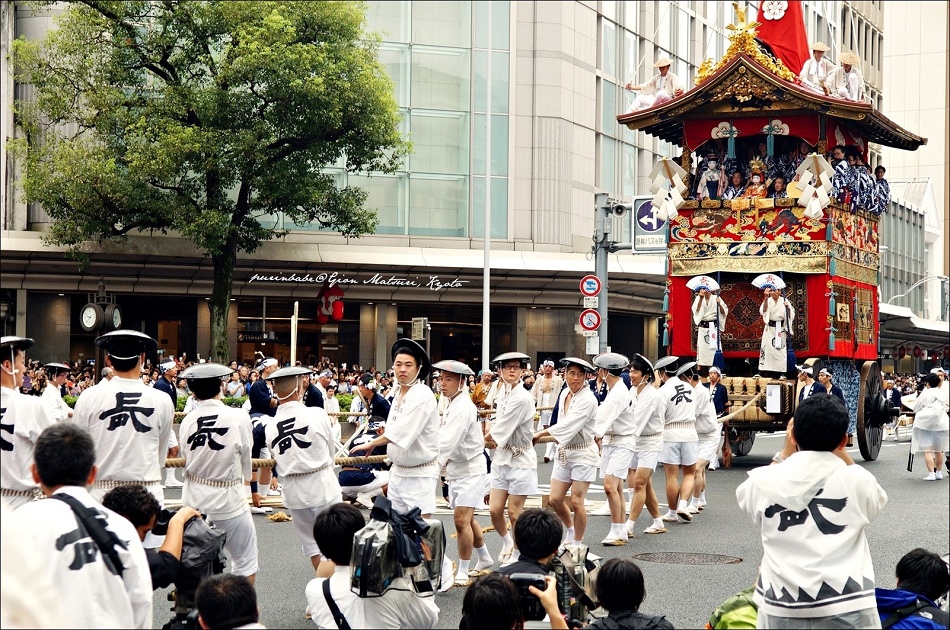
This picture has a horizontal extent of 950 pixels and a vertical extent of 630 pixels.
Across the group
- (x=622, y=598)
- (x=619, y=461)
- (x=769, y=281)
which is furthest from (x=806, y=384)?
(x=622, y=598)

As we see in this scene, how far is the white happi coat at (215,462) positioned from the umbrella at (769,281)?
12.3 m

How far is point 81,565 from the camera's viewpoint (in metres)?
4.09

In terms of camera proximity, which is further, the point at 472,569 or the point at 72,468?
the point at 472,569

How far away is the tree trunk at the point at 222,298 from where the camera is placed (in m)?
31.1

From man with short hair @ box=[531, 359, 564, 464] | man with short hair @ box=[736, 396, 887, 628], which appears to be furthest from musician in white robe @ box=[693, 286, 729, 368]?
man with short hair @ box=[736, 396, 887, 628]

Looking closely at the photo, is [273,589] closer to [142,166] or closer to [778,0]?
[778,0]

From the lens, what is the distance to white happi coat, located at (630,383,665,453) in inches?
481

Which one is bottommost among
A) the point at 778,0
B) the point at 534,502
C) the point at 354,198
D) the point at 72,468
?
the point at 534,502

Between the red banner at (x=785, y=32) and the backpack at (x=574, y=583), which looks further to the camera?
the red banner at (x=785, y=32)

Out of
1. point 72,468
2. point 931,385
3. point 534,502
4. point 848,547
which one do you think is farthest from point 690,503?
point 72,468

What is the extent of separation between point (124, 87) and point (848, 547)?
1213 inches

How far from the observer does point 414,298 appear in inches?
1571

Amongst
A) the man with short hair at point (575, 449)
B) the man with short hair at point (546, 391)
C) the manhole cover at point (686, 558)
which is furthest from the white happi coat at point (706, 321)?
the man with short hair at point (575, 449)

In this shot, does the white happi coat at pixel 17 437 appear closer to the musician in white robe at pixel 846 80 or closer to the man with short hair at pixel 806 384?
the man with short hair at pixel 806 384
